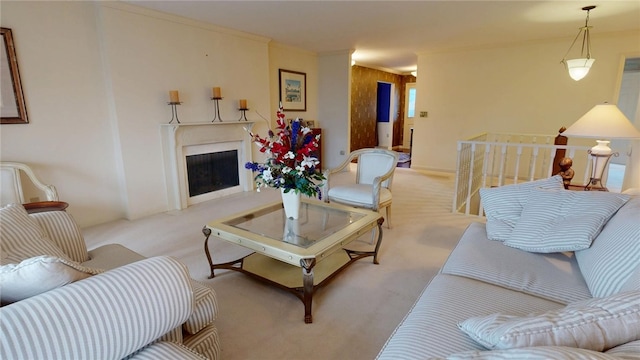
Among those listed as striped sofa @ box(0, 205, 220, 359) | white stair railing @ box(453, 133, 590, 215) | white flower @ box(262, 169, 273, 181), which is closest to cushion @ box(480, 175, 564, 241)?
white flower @ box(262, 169, 273, 181)

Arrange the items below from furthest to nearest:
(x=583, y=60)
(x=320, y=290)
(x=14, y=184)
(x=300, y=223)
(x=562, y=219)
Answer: (x=583, y=60) → (x=14, y=184) → (x=300, y=223) → (x=320, y=290) → (x=562, y=219)

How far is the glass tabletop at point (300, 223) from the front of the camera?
212 centimetres

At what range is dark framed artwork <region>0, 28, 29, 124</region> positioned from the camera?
2.69 m

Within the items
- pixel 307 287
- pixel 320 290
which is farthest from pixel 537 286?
pixel 320 290

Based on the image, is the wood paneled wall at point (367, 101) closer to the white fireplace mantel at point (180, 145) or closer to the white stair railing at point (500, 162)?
the white stair railing at point (500, 162)

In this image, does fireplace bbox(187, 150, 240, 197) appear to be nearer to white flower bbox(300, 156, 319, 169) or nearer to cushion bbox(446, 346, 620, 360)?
white flower bbox(300, 156, 319, 169)

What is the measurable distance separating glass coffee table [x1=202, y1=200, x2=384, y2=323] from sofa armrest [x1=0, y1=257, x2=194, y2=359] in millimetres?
823

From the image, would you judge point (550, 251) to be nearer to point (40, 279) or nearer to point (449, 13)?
point (40, 279)

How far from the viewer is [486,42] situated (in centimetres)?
521

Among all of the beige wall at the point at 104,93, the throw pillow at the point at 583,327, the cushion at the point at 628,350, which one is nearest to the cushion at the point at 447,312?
the throw pillow at the point at 583,327

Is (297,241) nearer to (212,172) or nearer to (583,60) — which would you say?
(212,172)

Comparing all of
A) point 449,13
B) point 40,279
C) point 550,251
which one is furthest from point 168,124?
point 550,251

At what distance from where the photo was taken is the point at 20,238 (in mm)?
1429

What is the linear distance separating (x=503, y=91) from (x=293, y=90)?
3564 mm
